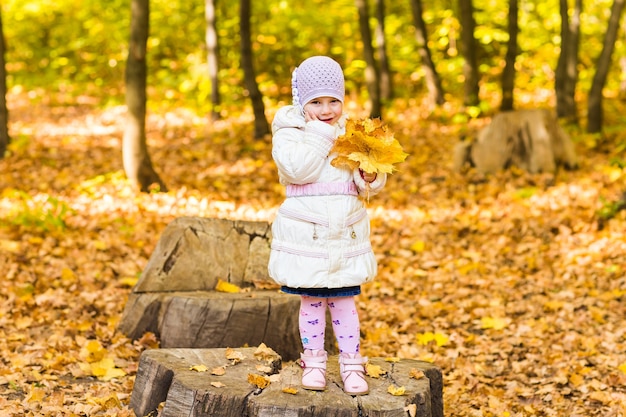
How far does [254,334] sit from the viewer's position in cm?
503

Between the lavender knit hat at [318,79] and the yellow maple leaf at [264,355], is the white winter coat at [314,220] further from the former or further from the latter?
the yellow maple leaf at [264,355]

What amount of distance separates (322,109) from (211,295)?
2.16 meters

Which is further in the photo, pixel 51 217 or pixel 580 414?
pixel 51 217

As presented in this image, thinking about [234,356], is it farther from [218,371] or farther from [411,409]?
[411,409]

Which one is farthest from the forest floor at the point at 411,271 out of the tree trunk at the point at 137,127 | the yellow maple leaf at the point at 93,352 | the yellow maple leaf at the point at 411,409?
the yellow maple leaf at the point at 411,409

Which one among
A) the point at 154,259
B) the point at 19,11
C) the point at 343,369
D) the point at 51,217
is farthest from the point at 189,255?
the point at 19,11

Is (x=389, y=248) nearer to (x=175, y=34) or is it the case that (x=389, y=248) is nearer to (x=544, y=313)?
(x=544, y=313)

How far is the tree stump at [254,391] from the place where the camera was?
353 cm

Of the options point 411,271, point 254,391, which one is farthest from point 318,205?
point 411,271

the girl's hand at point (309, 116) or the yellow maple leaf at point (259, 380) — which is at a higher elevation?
the girl's hand at point (309, 116)

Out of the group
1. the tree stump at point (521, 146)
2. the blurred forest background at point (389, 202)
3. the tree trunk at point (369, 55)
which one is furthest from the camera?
the tree trunk at point (369, 55)

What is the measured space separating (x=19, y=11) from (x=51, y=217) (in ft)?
53.1

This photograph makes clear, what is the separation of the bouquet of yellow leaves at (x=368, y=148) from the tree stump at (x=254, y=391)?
1.19 m

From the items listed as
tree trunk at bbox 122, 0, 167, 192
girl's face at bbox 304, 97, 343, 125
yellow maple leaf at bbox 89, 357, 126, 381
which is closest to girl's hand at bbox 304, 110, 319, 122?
girl's face at bbox 304, 97, 343, 125
